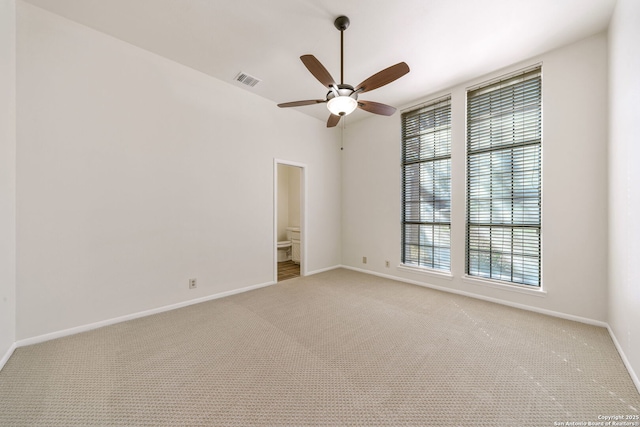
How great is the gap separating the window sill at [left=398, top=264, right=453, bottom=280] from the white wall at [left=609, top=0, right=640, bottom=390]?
1597 millimetres

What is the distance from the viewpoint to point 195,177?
3.20 metres

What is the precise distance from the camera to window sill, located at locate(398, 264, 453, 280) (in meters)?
3.67

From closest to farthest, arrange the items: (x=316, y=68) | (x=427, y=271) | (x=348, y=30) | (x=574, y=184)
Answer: (x=316, y=68) < (x=348, y=30) < (x=574, y=184) < (x=427, y=271)

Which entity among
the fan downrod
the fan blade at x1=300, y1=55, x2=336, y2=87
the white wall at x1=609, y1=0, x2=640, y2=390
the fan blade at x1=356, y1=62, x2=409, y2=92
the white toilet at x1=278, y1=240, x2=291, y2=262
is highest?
the fan downrod

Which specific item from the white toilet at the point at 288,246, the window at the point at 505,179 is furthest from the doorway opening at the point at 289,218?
the window at the point at 505,179

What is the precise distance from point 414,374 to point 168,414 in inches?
64.9

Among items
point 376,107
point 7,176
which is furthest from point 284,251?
point 7,176

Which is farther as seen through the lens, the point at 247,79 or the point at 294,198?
the point at 294,198

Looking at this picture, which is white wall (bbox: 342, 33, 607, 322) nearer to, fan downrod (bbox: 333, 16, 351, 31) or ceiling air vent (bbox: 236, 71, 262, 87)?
fan downrod (bbox: 333, 16, 351, 31)

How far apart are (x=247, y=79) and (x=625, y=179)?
4089mm

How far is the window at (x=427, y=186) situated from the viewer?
3756 mm

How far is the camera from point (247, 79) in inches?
133

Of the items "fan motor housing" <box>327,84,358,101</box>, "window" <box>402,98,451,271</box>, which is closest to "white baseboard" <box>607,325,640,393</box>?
"window" <box>402,98,451,271</box>

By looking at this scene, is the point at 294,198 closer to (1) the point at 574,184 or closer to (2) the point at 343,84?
(2) the point at 343,84
